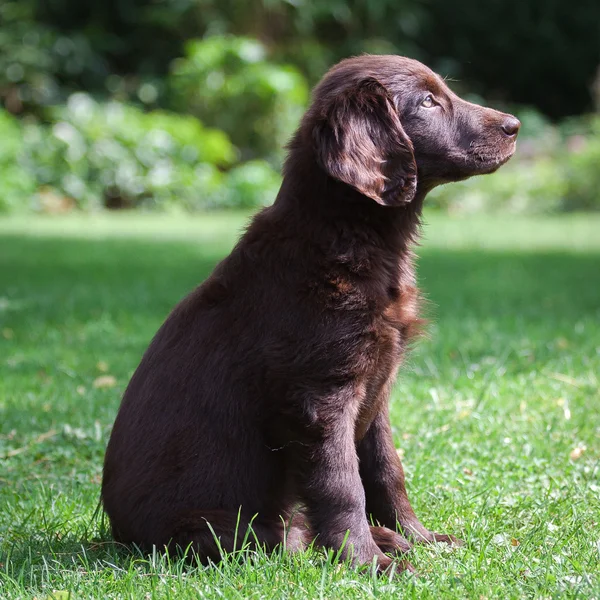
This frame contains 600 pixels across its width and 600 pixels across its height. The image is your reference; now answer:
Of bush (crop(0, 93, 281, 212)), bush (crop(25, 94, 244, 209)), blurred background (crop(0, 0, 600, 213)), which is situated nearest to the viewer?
bush (crop(0, 93, 281, 212))

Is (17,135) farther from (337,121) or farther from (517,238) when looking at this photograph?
(337,121)

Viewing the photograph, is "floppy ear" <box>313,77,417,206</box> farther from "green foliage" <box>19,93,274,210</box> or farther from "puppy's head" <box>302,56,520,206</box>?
"green foliage" <box>19,93,274,210</box>

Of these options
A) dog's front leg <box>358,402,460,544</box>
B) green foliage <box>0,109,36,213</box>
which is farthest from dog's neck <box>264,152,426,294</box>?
green foliage <box>0,109,36,213</box>

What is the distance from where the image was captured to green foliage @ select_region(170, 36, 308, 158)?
17750mm

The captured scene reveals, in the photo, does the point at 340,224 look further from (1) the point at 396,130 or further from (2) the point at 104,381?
(2) the point at 104,381

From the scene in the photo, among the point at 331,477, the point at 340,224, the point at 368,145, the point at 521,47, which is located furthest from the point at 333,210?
the point at 521,47

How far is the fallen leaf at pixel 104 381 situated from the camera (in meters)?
4.99

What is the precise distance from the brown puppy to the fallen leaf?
83.4 inches

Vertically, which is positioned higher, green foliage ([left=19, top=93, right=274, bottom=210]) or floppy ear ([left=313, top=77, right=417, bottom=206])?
floppy ear ([left=313, top=77, right=417, bottom=206])

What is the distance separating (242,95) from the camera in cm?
1784

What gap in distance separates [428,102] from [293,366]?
3.39ft

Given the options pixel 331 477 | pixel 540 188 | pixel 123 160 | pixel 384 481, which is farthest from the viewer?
pixel 540 188

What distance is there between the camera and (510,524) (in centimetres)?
309

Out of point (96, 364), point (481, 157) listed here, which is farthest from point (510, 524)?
point (96, 364)
